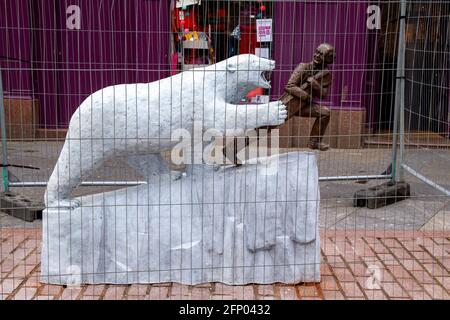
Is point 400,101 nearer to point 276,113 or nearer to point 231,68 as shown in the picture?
point 276,113

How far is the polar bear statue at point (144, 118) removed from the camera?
3.82m

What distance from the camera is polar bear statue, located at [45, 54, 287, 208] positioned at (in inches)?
150

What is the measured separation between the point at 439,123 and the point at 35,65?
5.56 metres

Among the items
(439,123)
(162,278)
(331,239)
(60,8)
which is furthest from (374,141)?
(60,8)

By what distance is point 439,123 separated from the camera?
17.9 ft

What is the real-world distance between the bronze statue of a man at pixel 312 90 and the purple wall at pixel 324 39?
5.34 ft

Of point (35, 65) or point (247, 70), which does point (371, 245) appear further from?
point (35, 65)

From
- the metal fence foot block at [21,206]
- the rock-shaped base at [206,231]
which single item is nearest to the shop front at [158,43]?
the metal fence foot block at [21,206]

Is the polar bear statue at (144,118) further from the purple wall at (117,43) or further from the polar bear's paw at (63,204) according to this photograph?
the purple wall at (117,43)

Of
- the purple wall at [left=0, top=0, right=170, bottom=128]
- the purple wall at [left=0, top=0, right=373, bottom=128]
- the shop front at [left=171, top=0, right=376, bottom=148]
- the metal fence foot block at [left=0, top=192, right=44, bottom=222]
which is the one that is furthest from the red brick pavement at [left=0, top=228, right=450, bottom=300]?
the purple wall at [left=0, top=0, right=170, bottom=128]

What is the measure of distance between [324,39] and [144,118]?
3.37 meters

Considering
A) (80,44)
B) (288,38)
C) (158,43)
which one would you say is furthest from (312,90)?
(80,44)

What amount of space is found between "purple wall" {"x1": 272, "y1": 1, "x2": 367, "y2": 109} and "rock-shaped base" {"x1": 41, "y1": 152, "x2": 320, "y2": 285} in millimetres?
2639

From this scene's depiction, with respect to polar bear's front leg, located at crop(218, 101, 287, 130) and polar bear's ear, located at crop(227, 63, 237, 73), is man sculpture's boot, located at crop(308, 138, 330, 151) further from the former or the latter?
polar bear's ear, located at crop(227, 63, 237, 73)
